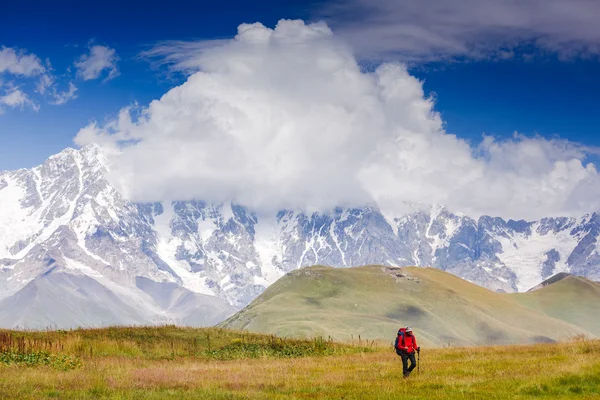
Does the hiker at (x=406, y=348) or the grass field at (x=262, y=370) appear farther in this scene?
the hiker at (x=406, y=348)

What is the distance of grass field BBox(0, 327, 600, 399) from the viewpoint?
30.9 metres

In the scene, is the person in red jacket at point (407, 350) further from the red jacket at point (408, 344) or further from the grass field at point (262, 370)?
the grass field at point (262, 370)

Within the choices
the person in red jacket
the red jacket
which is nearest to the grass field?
the person in red jacket

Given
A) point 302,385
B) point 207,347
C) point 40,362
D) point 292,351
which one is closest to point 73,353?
point 40,362

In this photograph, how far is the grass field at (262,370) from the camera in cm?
3086

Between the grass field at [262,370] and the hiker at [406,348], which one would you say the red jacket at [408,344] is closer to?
the hiker at [406,348]

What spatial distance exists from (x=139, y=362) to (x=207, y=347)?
1162 centimetres

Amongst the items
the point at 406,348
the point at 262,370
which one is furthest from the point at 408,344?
the point at 262,370

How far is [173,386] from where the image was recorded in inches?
1325

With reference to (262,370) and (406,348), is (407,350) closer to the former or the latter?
(406,348)

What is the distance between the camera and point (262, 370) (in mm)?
40500

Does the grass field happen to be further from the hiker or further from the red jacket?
the red jacket

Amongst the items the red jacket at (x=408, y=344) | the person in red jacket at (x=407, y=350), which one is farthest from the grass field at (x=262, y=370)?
the red jacket at (x=408, y=344)

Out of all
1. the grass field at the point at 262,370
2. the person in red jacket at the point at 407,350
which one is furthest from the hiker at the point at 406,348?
the grass field at the point at 262,370
